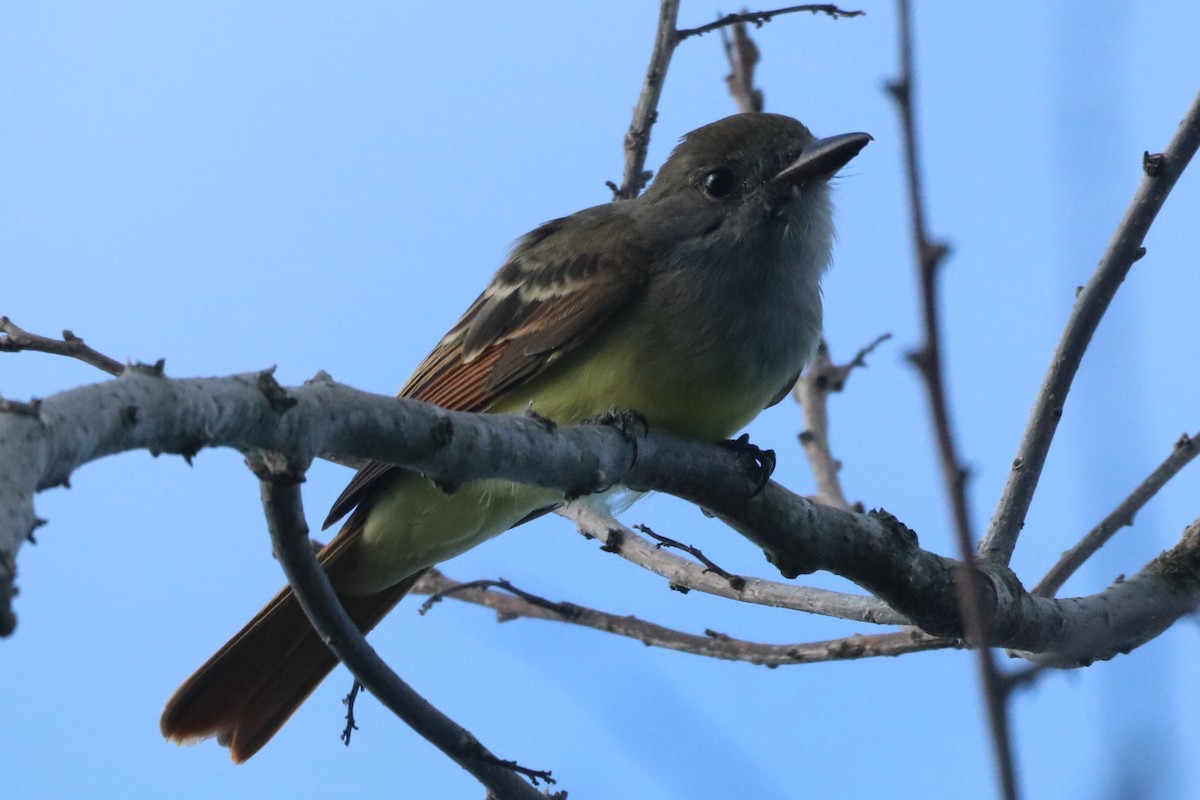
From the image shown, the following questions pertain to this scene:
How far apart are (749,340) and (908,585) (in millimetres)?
1260

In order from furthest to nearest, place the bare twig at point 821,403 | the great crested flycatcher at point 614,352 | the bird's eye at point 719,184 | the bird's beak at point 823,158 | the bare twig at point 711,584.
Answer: the bare twig at point 821,403 → the bird's eye at point 719,184 → the bird's beak at point 823,158 → the great crested flycatcher at point 614,352 → the bare twig at point 711,584

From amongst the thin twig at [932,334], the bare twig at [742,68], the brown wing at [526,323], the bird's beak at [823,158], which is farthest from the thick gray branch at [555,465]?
the bare twig at [742,68]

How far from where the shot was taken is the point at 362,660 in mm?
3941

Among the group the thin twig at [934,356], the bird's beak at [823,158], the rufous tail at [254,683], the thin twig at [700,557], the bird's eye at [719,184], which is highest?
the bird's beak at [823,158]

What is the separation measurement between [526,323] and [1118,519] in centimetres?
254

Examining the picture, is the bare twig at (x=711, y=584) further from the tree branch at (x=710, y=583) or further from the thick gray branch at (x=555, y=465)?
the thick gray branch at (x=555, y=465)

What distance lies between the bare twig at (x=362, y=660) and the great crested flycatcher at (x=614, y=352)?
1.57 meters

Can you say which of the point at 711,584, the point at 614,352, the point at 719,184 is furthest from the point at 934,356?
the point at 719,184

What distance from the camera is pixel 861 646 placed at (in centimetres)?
562

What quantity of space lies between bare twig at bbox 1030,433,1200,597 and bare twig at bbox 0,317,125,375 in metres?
3.81

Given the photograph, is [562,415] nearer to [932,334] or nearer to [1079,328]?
[1079,328]

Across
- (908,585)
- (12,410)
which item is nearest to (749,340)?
(908,585)

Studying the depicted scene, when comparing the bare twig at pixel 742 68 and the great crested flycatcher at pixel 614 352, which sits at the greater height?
the bare twig at pixel 742 68

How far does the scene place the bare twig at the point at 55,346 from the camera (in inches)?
209
